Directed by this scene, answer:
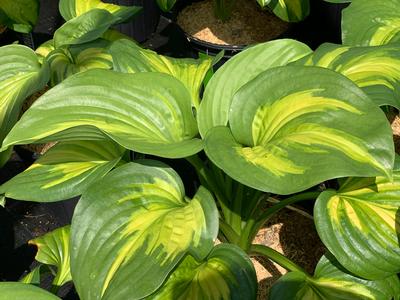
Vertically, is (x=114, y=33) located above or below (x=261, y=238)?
above

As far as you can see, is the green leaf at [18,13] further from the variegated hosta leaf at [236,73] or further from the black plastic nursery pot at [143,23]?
the variegated hosta leaf at [236,73]

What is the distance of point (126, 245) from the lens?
0.88 m

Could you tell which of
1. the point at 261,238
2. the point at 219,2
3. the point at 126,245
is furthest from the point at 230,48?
the point at 126,245

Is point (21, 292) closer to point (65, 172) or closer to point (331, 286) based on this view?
point (65, 172)

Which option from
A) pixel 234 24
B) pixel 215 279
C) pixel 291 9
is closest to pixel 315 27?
pixel 234 24

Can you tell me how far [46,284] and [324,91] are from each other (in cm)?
97

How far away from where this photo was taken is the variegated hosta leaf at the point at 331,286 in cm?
98

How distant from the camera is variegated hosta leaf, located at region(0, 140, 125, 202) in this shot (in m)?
0.98

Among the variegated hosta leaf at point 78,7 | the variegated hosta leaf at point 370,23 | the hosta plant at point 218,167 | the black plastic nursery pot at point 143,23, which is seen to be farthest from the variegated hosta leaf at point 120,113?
the black plastic nursery pot at point 143,23

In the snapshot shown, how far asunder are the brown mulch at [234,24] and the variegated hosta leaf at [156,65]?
708mm

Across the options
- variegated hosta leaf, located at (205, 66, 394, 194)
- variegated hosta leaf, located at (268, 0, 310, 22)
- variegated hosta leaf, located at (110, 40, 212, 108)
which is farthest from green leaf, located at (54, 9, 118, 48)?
variegated hosta leaf, located at (205, 66, 394, 194)

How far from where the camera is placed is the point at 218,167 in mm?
930

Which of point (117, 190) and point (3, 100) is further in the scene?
point (3, 100)

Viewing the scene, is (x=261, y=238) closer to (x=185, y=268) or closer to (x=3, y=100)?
(x=185, y=268)
